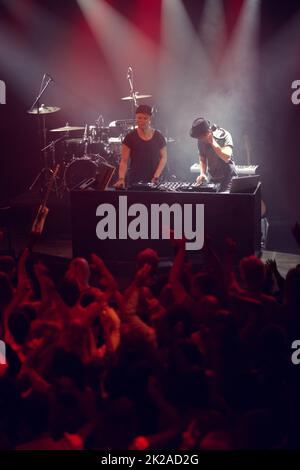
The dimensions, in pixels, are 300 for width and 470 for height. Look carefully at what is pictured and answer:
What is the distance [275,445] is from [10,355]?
1.47 m

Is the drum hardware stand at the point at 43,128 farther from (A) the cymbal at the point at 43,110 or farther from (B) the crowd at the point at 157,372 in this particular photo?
(B) the crowd at the point at 157,372

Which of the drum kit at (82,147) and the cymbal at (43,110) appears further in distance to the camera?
the drum kit at (82,147)

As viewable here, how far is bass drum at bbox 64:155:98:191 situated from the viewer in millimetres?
Answer: 9742

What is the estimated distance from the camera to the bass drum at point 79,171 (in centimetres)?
974

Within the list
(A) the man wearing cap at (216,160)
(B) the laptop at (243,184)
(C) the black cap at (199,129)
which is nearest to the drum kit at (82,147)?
(A) the man wearing cap at (216,160)

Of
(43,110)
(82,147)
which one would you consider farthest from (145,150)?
(82,147)

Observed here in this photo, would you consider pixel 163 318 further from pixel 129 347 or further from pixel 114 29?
pixel 114 29

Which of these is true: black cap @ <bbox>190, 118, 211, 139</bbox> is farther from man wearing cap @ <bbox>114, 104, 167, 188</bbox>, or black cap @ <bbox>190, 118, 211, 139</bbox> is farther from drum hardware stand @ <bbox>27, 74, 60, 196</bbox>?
drum hardware stand @ <bbox>27, 74, 60, 196</bbox>

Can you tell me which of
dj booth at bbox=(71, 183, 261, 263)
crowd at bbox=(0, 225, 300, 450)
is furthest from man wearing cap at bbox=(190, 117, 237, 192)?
crowd at bbox=(0, 225, 300, 450)

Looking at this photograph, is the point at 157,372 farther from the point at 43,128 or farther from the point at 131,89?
the point at 43,128

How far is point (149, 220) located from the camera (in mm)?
6992

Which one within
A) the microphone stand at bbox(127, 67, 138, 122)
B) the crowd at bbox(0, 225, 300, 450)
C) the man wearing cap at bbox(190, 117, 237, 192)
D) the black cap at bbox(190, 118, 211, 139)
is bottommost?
the crowd at bbox(0, 225, 300, 450)

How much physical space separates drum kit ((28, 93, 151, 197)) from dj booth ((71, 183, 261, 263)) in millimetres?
2715

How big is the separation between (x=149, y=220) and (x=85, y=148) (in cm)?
347
